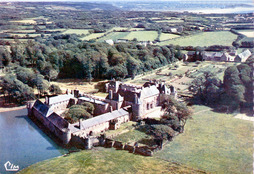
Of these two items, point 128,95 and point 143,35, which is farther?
point 143,35

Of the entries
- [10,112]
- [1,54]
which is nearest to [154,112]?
[10,112]

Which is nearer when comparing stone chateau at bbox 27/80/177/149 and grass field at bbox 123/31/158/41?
stone chateau at bbox 27/80/177/149

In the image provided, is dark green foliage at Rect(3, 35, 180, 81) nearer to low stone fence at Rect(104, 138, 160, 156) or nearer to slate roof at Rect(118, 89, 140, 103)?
slate roof at Rect(118, 89, 140, 103)

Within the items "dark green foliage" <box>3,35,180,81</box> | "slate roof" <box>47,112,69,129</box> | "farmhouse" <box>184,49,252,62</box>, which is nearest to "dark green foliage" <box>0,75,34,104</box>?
"dark green foliage" <box>3,35,180,81</box>

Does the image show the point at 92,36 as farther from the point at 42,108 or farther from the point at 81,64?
the point at 42,108

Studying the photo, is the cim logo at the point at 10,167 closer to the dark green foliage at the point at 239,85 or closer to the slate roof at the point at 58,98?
the slate roof at the point at 58,98

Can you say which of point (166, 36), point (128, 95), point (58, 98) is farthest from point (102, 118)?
point (166, 36)
